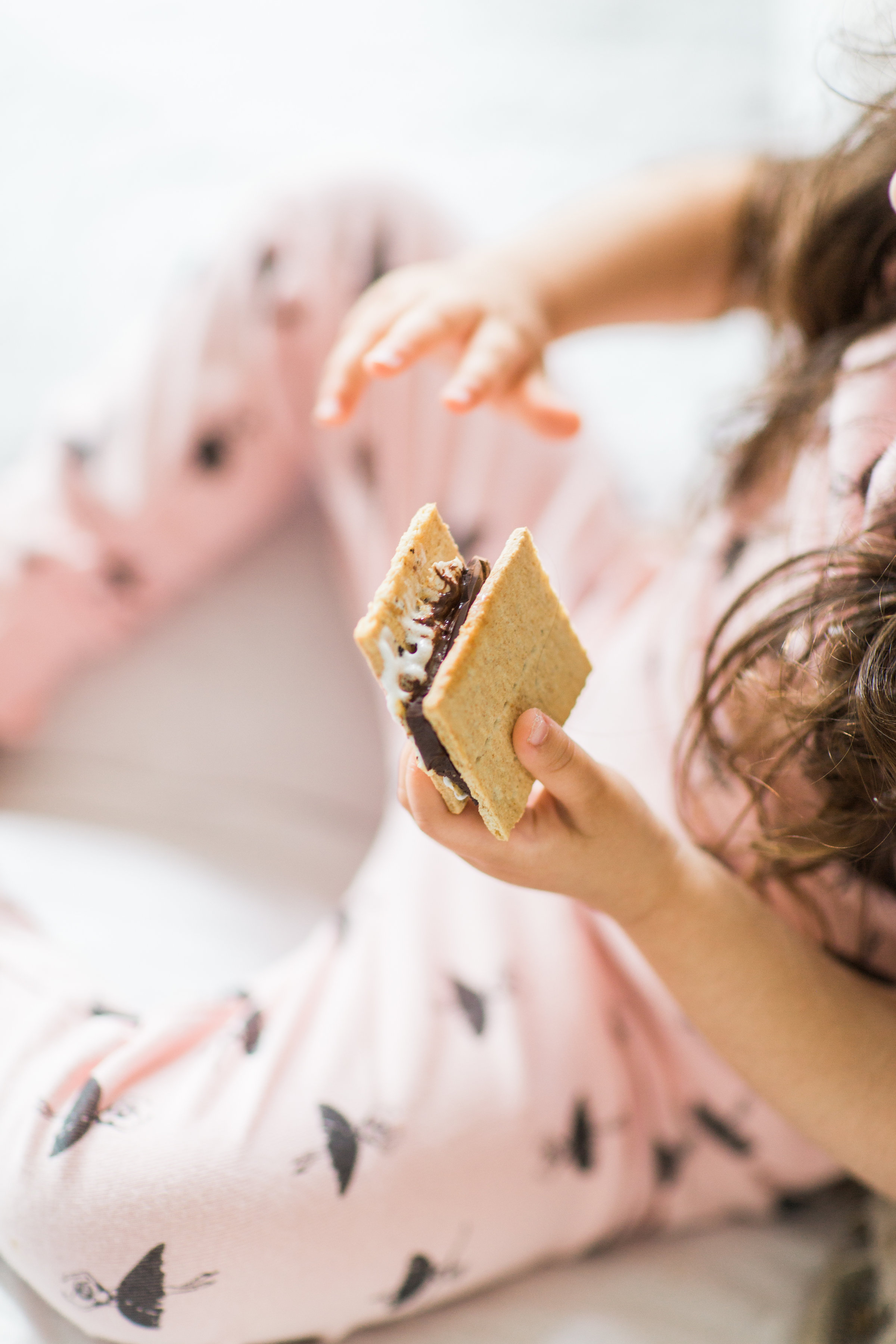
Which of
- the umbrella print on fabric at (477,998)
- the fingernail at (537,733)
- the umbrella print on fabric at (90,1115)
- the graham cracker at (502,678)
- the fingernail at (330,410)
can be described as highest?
Result: the fingernail at (330,410)

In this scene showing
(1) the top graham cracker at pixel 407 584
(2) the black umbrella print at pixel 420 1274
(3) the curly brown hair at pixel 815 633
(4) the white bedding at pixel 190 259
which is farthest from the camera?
(4) the white bedding at pixel 190 259

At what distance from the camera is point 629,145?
4.14 feet

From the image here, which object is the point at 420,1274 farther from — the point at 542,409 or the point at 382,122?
the point at 382,122

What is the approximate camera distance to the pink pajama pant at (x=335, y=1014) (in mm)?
586

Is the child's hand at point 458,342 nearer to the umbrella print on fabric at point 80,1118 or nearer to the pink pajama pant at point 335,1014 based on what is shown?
the pink pajama pant at point 335,1014

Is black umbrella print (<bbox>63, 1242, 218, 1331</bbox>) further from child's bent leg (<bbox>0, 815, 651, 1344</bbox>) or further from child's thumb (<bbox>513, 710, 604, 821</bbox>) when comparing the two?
child's thumb (<bbox>513, 710, 604, 821</bbox>)

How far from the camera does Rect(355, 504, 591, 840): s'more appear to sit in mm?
396

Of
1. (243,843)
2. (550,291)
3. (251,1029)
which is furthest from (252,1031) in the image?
(550,291)

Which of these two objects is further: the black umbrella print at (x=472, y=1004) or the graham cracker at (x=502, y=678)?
the black umbrella print at (x=472, y=1004)

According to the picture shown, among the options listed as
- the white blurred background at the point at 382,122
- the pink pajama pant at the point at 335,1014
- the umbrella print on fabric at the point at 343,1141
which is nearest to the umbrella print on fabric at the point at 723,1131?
Answer: the pink pajama pant at the point at 335,1014

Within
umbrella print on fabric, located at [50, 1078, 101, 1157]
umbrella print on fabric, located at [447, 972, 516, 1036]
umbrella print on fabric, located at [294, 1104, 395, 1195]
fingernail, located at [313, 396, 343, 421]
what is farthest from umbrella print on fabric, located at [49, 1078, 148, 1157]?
fingernail, located at [313, 396, 343, 421]

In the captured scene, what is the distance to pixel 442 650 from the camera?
0.42 metres

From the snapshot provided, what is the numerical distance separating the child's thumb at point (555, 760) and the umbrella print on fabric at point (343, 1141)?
0.92 ft

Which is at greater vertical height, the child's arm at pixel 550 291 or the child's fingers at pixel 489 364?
the child's arm at pixel 550 291
